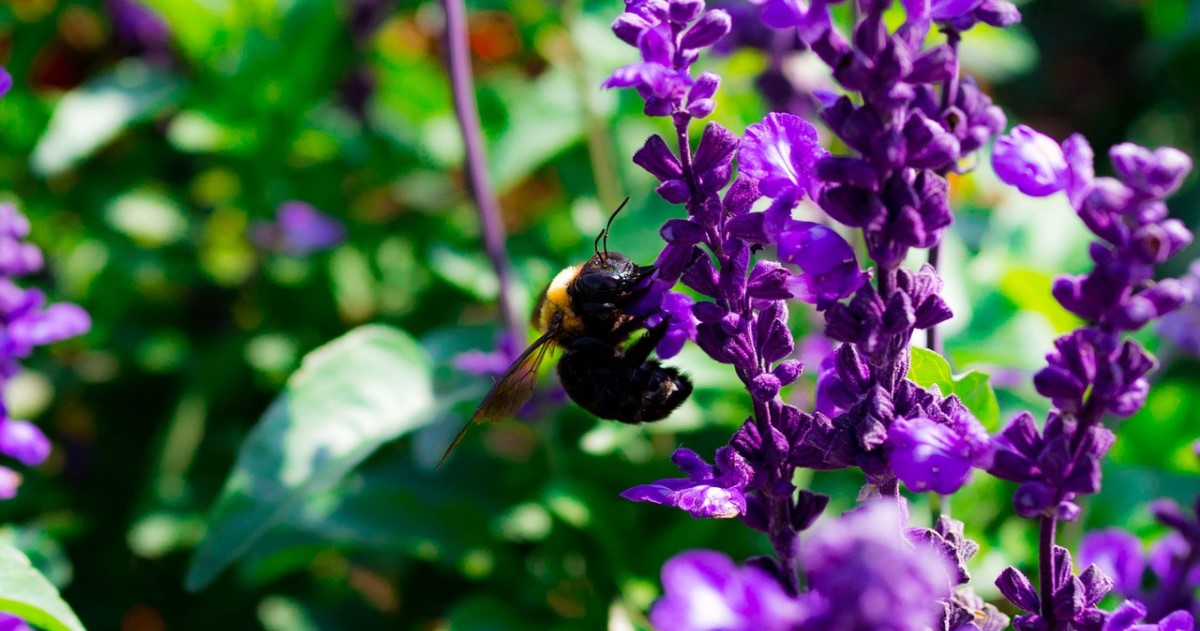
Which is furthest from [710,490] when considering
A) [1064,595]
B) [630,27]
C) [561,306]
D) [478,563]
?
[478,563]

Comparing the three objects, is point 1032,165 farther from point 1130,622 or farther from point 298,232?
point 298,232

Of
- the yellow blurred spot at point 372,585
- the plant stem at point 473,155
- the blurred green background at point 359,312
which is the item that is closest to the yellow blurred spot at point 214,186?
the blurred green background at point 359,312

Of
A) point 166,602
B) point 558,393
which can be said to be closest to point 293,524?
point 558,393

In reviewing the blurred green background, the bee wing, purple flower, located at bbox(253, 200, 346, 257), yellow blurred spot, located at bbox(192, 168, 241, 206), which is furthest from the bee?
yellow blurred spot, located at bbox(192, 168, 241, 206)

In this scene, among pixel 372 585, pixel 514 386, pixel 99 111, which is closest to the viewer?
pixel 514 386

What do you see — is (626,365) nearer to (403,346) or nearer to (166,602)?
(403,346)

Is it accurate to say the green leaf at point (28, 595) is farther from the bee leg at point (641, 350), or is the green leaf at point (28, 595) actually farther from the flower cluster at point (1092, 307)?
the flower cluster at point (1092, 307)
